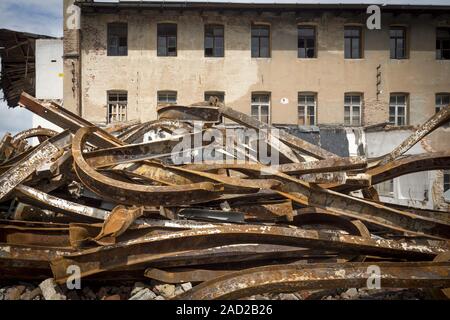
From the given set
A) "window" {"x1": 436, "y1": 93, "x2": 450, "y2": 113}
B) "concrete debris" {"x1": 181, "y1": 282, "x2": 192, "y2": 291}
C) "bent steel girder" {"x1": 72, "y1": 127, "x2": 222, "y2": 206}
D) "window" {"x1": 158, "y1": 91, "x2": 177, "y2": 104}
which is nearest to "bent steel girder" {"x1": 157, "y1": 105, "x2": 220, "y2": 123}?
"bent steel girder" {"x1": 72, "y1": 127, "x2": 222, "y2": 206}

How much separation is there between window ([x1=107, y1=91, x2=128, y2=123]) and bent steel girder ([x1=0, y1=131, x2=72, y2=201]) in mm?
13375

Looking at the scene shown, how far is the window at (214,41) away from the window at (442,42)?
1153cm

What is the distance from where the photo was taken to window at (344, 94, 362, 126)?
53.8ft

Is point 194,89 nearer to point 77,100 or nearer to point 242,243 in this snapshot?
point 77,100

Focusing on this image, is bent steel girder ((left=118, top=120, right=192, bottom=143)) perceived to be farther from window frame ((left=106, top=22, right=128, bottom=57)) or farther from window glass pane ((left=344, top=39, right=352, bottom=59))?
window glass pane ((left=344, top=39, right=352, bottom=59))

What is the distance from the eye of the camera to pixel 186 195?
2309 millimetres

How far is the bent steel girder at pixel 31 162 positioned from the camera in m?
2.71

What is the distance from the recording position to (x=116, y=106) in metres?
16.0

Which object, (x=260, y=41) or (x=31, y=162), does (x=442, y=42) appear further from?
(x=31, y=162)

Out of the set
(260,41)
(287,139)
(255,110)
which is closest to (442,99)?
(255,110)

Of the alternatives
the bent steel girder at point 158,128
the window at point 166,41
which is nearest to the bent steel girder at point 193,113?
the bent steel girder at point 158,128

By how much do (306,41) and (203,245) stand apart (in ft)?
53.7

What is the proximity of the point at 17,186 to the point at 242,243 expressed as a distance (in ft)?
6.56

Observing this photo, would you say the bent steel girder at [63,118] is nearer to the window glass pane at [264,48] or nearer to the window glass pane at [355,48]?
the window glass pane at [264,48]
